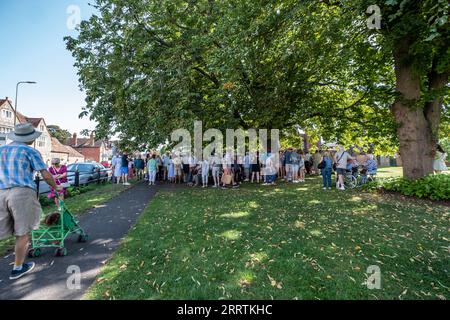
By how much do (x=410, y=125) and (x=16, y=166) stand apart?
12779 mm

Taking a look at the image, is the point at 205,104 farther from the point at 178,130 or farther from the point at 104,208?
the point at 104,208

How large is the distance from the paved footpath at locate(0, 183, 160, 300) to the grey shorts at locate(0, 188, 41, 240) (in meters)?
0.70

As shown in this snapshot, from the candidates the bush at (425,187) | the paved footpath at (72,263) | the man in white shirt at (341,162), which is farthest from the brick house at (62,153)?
the bush at (425,187)

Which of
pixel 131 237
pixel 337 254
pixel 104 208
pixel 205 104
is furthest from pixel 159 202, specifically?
pixel 337 254

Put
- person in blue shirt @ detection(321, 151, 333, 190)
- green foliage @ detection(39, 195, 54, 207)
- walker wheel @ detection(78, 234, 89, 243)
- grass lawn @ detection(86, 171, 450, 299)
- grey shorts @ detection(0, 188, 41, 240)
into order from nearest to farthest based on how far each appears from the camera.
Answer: grass lawn @ detection(86, 171, 450, 299) < grey shorts @ detection(0, 188, 41, 240) < walker wheel @ detection(78, 234, 89, 243) < green foliage @ detection(39, 195, 54, 207) < person in blue shirt @ detection(321, 151, 333, 190)

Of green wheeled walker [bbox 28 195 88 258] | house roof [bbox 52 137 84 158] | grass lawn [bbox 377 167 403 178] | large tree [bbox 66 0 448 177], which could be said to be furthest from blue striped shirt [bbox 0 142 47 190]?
house roof [bbox 52 137 84 158]

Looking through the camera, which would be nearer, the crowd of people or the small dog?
A: the small dog

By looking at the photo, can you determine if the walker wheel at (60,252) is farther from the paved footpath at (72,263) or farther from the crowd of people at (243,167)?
the crowd of people at (243,167)

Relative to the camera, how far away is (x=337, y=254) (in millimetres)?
4336

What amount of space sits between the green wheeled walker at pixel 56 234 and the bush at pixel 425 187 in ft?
37.1

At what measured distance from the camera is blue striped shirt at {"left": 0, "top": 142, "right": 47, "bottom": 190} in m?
3.85

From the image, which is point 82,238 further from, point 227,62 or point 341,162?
point 341,162

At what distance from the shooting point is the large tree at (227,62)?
948 centimetres

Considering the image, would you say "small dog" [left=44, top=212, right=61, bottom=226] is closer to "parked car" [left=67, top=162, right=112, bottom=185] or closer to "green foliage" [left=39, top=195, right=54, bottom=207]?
"green foliage" [left=39, top=195, right=54, bottom=207]
